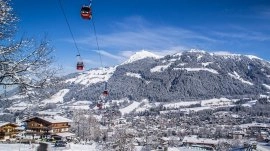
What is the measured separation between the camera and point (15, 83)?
1471 centimetres

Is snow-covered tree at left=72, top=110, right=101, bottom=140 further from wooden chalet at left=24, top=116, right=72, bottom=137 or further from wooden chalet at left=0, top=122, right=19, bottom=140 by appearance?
wooden chalet at left=0, top=122, right=19, bottom=140

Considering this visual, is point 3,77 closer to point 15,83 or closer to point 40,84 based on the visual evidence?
point 15,83

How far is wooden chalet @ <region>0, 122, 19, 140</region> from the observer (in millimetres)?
79750

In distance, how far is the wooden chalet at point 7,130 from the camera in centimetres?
7975

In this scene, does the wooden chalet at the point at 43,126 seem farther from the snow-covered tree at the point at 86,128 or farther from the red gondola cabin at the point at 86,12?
the red gondola cabin at the point at 86,12

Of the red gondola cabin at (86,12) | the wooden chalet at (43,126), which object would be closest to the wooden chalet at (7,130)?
the wooden chalet at (43,126)

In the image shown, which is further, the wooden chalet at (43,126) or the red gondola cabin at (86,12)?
the wooden chalet at (43,126)

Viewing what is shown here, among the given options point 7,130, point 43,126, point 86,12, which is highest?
point 86,12

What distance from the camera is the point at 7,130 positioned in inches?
3214

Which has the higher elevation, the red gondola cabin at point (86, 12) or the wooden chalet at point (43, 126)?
the red gondola cabin at point (86, 12)

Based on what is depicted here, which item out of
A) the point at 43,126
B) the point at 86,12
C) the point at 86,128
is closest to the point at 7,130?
the point at 43,126

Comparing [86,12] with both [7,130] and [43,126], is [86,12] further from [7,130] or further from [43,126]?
[43,126]

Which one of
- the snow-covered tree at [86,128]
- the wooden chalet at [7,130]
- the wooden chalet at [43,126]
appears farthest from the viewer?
the snow-covered tree at [86,128]

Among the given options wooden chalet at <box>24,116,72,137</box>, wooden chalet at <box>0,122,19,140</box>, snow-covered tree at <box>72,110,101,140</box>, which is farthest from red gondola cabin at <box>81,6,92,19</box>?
snow-covered tree at <box>72,110,101,140</box>
